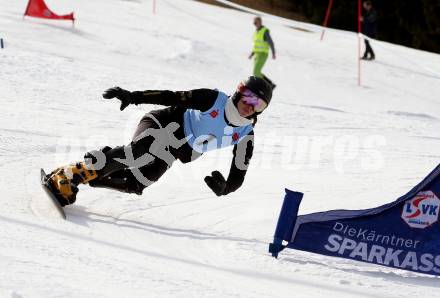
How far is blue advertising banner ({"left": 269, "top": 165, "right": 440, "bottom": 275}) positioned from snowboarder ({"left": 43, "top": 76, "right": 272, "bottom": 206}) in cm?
67

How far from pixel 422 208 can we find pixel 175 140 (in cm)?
197

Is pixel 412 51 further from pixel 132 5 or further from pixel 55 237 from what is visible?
pixel 55 237

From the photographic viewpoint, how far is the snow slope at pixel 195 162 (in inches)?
169

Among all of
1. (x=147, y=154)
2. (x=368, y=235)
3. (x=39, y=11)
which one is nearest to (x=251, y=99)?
(x=147, y=154)

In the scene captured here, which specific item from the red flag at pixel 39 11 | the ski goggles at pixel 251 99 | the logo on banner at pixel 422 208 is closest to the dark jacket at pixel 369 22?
the red flag at pixel 39 11

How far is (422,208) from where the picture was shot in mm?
5008

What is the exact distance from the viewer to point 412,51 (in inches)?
864

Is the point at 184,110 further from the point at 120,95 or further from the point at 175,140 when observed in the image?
the point at 120,95

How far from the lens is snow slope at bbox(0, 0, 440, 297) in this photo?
4.30 m

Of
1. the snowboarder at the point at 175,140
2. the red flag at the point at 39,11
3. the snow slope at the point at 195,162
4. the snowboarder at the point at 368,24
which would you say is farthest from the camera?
the snowboarder at the point at 368,24

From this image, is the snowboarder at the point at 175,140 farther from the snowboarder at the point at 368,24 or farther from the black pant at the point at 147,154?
the snowboarder at the point at 368,24

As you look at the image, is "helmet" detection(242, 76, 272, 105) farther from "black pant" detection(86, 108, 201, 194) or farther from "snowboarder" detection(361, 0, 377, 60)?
"snowboarder" detection(361, 0, 377, 60)

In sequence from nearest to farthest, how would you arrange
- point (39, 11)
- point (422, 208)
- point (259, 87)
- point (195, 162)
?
point (422, 208) → point (259, 87) → point (195, 162) → point (39, 11)

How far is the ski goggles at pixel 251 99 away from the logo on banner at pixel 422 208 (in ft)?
4.23
